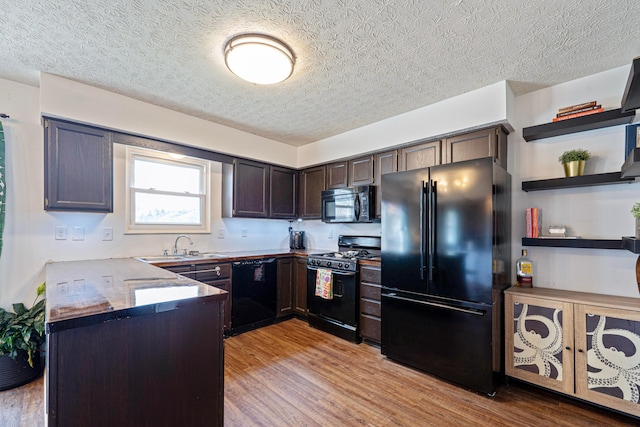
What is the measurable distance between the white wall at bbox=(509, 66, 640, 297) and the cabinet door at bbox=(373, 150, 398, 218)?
44.2 inches

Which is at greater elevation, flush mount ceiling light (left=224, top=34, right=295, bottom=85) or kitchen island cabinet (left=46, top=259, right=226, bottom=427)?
flush mount ceiling light (left=224, top=34, right=295, bottom=85)

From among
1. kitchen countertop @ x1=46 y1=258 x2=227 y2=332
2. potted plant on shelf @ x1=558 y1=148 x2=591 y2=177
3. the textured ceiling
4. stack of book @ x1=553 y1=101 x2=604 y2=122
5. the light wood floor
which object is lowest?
the light wood floor

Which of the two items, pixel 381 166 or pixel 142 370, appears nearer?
pixel 142 370

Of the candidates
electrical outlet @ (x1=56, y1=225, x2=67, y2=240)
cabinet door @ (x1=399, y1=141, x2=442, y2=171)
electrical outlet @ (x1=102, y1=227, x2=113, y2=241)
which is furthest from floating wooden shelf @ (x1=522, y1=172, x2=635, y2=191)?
electrical outlet @ (x1=56, y1=225, x2=67, y2=240)

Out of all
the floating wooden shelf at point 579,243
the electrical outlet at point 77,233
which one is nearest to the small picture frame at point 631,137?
the floating wooden shelf at point 579,243

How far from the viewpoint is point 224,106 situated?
304 cm

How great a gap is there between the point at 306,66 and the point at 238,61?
1.73 ft

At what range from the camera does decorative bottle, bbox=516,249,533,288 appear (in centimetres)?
259

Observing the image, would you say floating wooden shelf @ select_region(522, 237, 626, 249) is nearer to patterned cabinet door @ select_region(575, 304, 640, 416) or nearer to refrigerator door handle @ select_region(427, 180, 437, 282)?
patterned cabinet door @ select_region(575, 304, 640, 416)

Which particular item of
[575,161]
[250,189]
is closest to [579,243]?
[575,161]

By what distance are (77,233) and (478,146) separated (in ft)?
12.8

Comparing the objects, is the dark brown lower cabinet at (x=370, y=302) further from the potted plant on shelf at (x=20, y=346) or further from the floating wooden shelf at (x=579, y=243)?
the potted plant on shelf at (x=20, y=346)

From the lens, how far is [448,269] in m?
2.41

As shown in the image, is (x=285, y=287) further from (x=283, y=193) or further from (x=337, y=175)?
(x=337, y=175)
